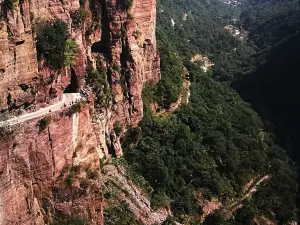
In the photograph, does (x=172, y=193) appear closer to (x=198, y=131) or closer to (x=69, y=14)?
(x=198, y=131)

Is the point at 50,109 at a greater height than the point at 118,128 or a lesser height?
greater

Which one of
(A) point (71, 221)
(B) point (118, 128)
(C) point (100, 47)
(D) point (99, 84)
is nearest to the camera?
(A) point (71, 221)

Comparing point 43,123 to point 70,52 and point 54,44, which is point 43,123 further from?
point 70,52

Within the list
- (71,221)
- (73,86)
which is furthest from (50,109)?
(71,221)

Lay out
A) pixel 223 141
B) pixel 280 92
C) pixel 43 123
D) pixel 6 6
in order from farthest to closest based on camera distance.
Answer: pixel 280 92, pixel 223 141, pixel 43 123, pixel 6 6

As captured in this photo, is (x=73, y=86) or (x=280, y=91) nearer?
(x=73, y=86)

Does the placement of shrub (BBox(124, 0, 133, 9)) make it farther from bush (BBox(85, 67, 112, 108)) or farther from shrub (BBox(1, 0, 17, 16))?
shrub (BBox(1, 0, 17, 16))
